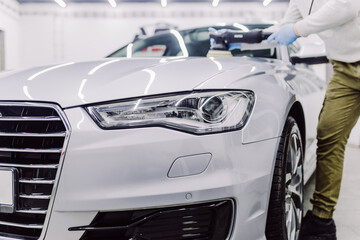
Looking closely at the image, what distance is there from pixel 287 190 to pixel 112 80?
0.79 meters

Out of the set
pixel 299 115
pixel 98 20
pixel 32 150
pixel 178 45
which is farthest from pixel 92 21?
pixel 32 150

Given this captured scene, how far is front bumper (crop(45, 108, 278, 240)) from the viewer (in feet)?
3.17

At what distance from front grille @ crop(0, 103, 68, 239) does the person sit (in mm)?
1155

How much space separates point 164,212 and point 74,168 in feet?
0.89

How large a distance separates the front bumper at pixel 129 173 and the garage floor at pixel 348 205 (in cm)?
118

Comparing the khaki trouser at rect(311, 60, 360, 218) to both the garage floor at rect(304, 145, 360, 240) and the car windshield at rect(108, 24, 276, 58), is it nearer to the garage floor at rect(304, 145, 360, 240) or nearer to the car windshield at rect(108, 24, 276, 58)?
the garage floor at rect(304, 145, 360, 240)

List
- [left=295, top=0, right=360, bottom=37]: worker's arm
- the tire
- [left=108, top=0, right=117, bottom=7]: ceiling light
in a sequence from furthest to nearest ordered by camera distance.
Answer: [left=108, top=0, right=117, bottom=7]: ceiling light
[left=295, top=0, right=360, bottom=37]: worker's arm
the tire

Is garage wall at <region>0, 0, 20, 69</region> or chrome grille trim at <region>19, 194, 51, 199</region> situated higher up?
garage wall at <region>0, 0, 20, 69</region>

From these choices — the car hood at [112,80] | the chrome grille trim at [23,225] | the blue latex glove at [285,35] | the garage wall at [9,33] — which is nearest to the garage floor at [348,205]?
the blue latex glove at [285,35]

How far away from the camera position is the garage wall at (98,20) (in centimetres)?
1038

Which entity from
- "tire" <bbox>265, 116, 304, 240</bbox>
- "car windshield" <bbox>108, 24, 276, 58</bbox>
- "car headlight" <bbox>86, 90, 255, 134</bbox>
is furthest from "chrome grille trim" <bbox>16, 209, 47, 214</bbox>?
"car windshield" <bbox>108, 24, 276, 58</bbox>

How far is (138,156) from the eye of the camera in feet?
3.19

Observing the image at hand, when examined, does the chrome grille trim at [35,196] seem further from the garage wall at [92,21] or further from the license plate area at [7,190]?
the garage wall at [92,21]

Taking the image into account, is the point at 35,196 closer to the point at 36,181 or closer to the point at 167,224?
the point at 36,181
